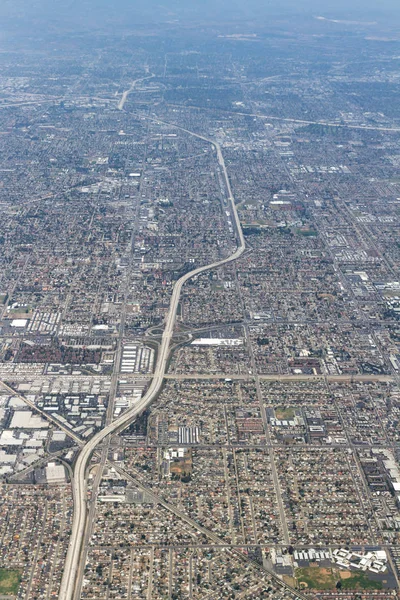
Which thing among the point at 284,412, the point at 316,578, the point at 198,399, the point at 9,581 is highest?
the point at 198,399

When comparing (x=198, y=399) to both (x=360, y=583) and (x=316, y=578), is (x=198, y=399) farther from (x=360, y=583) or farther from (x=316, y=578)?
(x=360, y=583)

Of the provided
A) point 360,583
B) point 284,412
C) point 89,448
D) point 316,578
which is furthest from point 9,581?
point 284,412

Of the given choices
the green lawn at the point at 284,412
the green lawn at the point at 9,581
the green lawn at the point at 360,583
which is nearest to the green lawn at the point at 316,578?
the green lawn at the point at 360,583

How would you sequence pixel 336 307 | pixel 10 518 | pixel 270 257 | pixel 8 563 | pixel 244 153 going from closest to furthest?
1. pixel 8 563
2. pixel 10 518
3. pixel 336 307
4. pixel 270 257
5. pixel 244 153

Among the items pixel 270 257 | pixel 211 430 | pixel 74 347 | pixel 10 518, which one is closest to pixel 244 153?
pixel 270 257

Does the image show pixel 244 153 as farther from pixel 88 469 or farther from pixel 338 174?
pixel 88 469

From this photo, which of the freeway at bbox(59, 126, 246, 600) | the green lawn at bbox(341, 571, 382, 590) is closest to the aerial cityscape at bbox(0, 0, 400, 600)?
the green lawn at bbox(341, 571, 382, 590)

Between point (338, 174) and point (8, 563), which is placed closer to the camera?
point (8, 563)

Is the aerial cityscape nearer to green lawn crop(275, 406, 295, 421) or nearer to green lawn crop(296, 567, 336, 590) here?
green lawn crop(296, 567, 336, 590)

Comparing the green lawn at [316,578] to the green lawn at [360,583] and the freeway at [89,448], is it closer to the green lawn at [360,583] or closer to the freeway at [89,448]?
the green lawn at [360,583]
